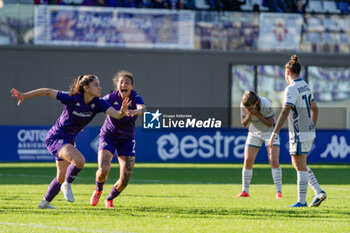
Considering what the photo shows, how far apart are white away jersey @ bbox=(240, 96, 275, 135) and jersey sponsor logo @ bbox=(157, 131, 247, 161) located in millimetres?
13135

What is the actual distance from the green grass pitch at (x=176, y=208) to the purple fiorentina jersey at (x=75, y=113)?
112 centimetres

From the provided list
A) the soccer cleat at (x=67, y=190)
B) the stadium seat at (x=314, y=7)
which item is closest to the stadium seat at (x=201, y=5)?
the stadium seat at (x=314, y=7)

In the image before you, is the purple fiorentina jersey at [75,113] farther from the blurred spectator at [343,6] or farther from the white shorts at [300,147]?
the blurred spectator at [343,6]

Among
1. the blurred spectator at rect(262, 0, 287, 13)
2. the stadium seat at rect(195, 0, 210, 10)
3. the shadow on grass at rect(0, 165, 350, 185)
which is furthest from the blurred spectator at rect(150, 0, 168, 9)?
the shadow on grass at rect(0, 165, 350, 185)

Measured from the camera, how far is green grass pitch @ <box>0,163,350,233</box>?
912cm

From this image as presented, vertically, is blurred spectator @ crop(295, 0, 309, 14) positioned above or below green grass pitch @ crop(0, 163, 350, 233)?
above

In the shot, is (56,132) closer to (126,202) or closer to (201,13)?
(126,202)

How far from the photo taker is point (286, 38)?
32438mm

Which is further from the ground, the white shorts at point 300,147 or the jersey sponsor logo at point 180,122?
the white shorts at point 300,147

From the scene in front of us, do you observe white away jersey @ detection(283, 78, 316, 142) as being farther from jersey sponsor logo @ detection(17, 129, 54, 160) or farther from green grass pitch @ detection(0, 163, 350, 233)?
jersey sponsor logo @ detection(17, 129, 54, 160)

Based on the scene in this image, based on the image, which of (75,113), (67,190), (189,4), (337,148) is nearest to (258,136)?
(67,190)

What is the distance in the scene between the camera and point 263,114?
13.6 meters

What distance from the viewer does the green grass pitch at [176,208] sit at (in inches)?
359

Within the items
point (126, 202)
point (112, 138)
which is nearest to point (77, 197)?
point (126, 202)
